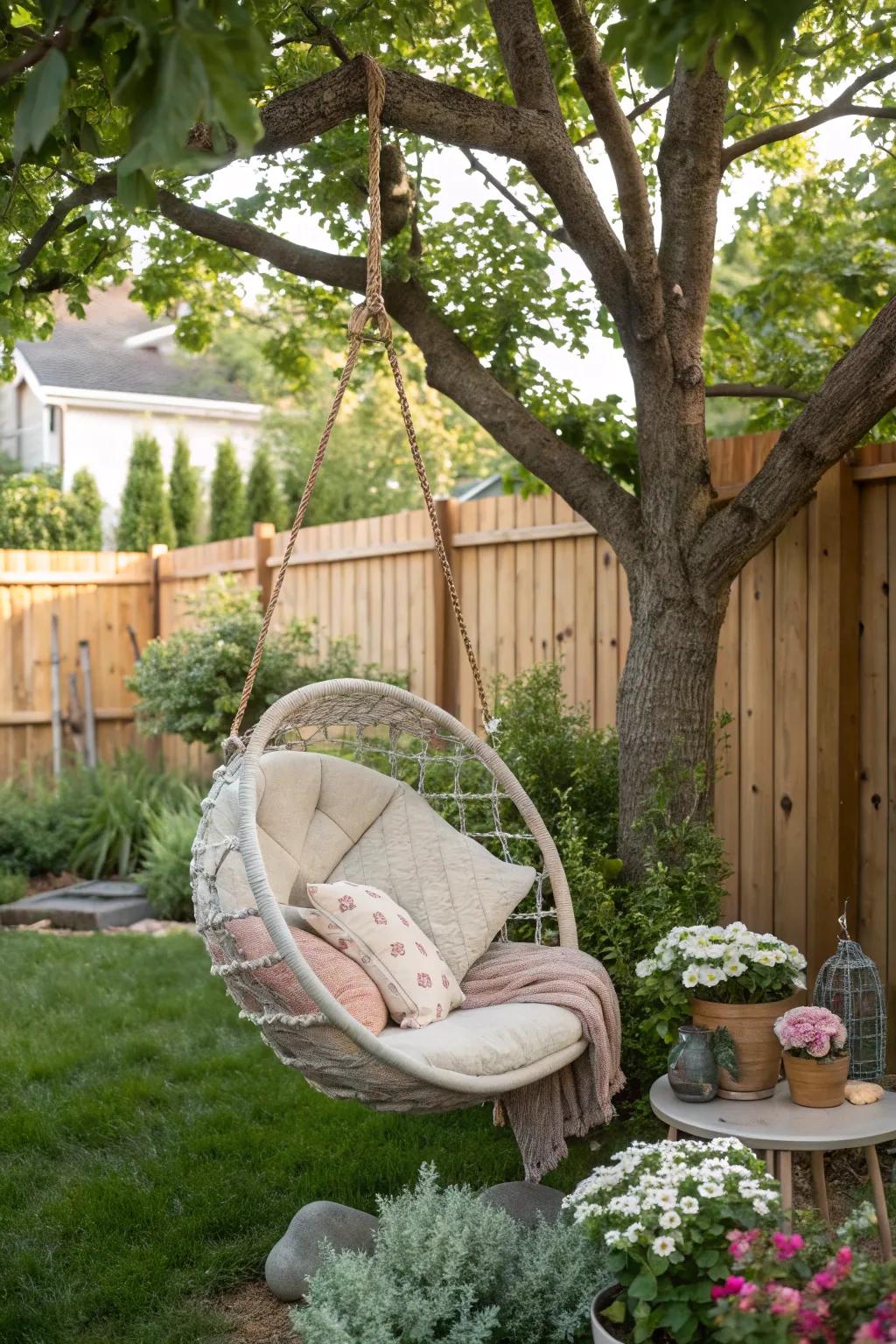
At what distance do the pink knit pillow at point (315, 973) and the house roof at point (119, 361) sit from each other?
13.5 metres

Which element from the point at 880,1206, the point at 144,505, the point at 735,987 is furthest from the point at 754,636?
the point at 144,505

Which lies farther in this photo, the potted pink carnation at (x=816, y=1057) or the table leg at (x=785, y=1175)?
the potted pink carnation at (x=816, y=1057)

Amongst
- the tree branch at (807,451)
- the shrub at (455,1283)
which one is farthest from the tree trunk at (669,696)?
the shrub at (455,1283)

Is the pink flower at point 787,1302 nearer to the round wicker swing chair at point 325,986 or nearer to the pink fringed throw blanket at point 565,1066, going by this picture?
the round wicker swing chair at point 325,986

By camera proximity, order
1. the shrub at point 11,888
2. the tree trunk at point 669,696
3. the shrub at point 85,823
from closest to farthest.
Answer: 1. the tree trunk at point 669,696
2. the shrub at point 11,888
3. the shrub at point 85,823

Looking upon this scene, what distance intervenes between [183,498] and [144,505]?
34.5 inches

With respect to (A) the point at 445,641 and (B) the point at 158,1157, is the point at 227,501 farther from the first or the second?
(B) the point at 158,1157

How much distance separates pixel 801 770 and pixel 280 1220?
1.95 m

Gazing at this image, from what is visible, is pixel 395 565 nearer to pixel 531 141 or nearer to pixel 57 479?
pixel 531 141

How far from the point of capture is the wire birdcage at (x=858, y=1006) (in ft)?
9.07

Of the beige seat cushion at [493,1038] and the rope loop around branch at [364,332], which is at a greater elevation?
the rope loop around branch at [364,332]

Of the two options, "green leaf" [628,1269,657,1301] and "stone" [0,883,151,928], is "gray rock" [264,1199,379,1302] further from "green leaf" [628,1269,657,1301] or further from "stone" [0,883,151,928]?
"stone" [0,883,151,928]

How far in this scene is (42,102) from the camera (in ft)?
4.47

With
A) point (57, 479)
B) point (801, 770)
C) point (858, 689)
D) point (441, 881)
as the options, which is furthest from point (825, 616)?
point (57, 479)
